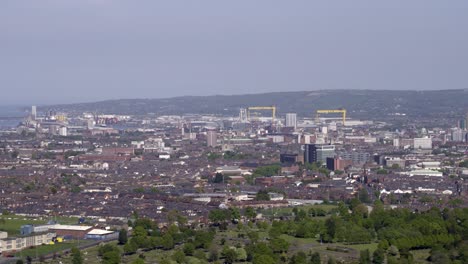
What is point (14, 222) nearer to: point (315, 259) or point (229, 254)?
point (229, 254)

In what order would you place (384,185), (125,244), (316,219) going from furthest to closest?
(384,185) → (316,219) → (125,244)

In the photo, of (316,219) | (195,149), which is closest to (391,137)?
(195,149)

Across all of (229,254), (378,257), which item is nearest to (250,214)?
(229,254)

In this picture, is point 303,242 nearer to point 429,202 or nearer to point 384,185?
point 429,202

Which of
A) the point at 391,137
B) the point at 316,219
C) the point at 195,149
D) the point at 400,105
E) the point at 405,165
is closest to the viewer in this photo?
the point at 316,219

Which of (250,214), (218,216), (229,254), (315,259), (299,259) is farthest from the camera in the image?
(250,214)

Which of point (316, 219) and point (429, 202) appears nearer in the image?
point (316, 219)

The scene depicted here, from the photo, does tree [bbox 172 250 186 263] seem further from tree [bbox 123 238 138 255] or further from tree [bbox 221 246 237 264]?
tree [bbox 123 238 138 255]

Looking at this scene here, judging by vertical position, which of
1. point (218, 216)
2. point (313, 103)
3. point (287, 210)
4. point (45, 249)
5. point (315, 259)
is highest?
point (313, 103)

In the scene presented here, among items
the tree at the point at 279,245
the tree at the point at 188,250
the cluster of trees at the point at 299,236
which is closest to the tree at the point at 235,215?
the cluster of trees at the point at 299,236
